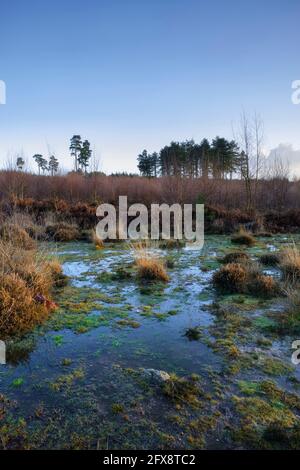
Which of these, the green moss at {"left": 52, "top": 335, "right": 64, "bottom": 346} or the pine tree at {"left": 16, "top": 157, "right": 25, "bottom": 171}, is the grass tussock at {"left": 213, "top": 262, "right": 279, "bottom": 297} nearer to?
the green moss at {"left": 52, "top": 335, "right": 64, "bottom": 346}

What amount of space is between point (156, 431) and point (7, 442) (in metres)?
1.11

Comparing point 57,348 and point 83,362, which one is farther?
point 57,348

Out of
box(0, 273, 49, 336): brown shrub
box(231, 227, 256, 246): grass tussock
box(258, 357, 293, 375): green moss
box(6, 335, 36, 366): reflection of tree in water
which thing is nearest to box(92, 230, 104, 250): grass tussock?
box(231, 227, 256, 246): grass tussock

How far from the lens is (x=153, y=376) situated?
3180mm

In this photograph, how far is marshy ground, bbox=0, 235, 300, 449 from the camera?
2480 millimetres

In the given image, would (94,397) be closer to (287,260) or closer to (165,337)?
(165,337)

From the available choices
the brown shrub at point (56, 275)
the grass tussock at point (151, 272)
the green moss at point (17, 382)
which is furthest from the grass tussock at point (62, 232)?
the green moss at point (17, 382)

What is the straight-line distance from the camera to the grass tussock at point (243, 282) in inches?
223

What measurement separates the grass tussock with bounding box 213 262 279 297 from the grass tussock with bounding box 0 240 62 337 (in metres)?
3.03

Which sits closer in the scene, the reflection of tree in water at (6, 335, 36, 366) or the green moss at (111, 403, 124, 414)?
the green moss at (111, 403, 124, 414)

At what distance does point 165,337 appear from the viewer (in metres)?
4.11

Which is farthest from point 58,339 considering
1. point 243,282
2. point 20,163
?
point 20,163

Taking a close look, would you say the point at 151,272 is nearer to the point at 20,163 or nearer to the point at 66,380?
the point at 66,380
